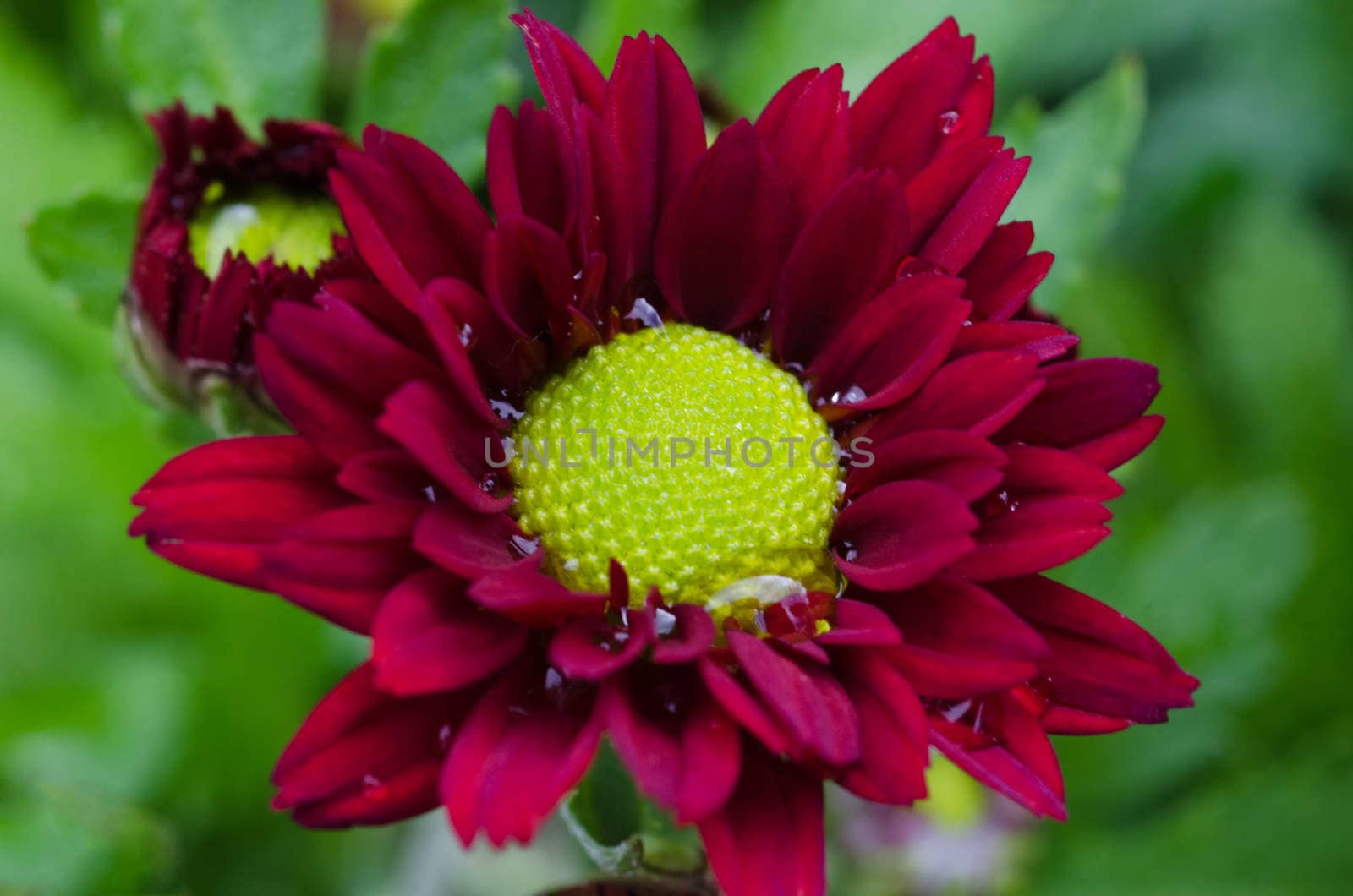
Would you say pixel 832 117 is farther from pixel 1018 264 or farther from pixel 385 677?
pixel 385 677

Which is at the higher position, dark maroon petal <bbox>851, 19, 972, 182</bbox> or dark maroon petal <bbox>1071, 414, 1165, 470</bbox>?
dark maroon petal <bbox>851, 19, 972, 182</bbox>

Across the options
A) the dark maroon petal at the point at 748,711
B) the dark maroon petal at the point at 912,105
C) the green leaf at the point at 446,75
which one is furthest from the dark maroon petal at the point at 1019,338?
the green leaf at the point at 446,75

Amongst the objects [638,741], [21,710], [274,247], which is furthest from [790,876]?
[21,710]

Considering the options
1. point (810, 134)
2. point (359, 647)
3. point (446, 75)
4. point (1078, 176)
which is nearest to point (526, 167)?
point (810, 134)

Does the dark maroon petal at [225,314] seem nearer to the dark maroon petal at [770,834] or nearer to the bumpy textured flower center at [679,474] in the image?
the bumpy textured flower center at [679,474]

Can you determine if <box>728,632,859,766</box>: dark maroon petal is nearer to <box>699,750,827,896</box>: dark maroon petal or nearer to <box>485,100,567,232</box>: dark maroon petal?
<box>699,750,827,896</box>: dark maroon petal

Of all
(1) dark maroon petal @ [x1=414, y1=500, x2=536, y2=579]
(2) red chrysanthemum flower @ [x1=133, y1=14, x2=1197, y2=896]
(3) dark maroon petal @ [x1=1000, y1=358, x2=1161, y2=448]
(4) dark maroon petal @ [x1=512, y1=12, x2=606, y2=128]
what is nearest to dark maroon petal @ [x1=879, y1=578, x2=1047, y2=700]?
(2) red chrysanthemum flower @ [x1=133, y1=14, x2=1197, y2=896]

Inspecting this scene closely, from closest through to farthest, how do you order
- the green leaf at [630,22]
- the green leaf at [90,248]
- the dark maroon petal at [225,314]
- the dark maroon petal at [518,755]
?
the dark maroon petal at [518,755]
the dark maroon petal at [225,314]
the green leaf at [90,248]
the green leaf at [630,22]
